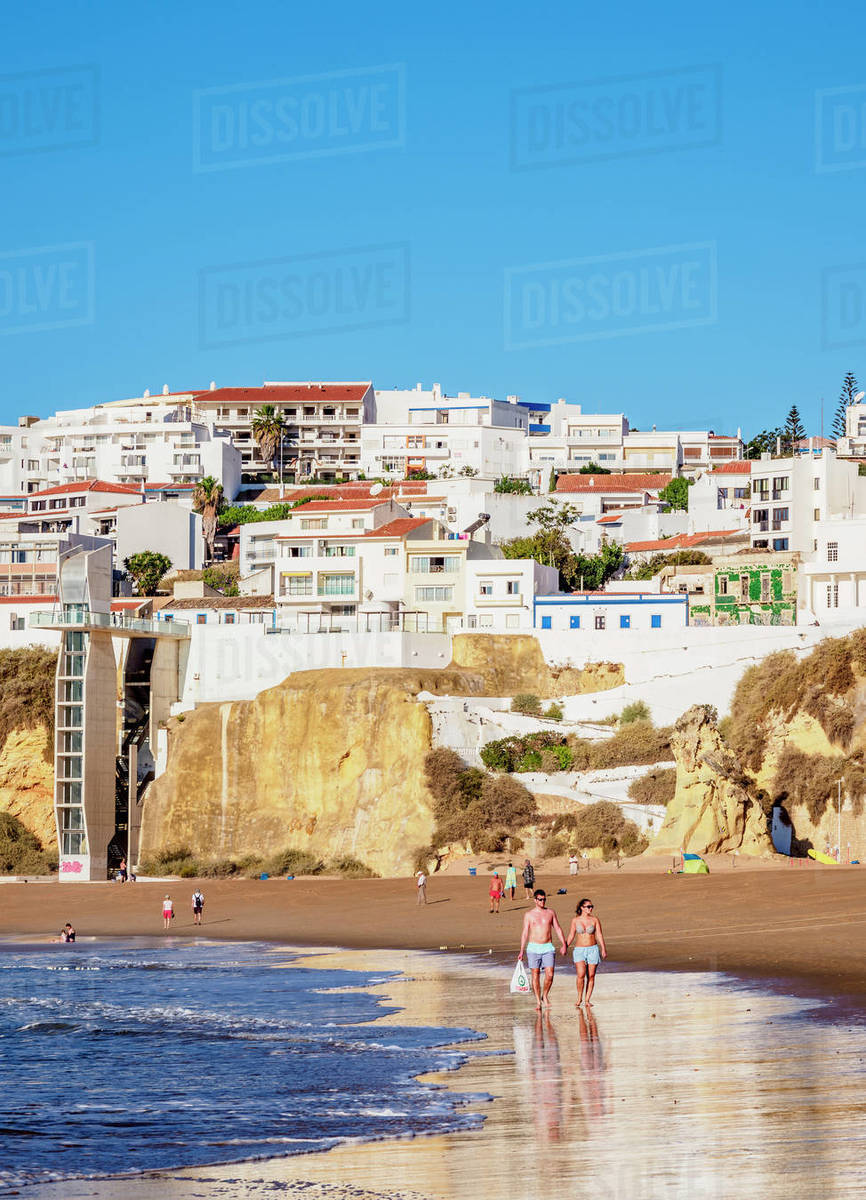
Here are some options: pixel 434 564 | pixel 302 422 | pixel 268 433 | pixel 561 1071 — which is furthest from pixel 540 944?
pixel 302 422

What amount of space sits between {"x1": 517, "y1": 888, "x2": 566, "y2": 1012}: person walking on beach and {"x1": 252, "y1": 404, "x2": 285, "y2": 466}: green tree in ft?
292

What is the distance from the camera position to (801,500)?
66625 mm

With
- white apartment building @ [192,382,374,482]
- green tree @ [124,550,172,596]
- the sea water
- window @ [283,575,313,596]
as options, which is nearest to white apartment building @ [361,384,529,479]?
white apartment building @ [192,382,374,482]

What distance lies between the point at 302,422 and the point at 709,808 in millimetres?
73621

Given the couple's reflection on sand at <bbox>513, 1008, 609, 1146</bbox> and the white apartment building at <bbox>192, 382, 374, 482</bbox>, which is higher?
the white apartment building at <bbox>192, 382, 374, 482</bbox>

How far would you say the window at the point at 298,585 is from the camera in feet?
226

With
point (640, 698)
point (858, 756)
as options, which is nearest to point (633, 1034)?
point (858, 756)

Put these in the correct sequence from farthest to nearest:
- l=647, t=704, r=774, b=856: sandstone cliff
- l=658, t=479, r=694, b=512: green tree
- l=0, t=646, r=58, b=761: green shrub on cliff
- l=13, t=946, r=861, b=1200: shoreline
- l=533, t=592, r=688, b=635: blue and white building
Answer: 1. l=658, t=479, r=694, b=512: green tree
2. l=0, t=646, r=58, b=761: green shrub on cliff
3. l=533, t=592, r=688, b=635: blue and white building
4. l=647, t=704, r=774, b=856: sandstone cliff
5. l=13, t=946, r=861, b=1200: shoreline

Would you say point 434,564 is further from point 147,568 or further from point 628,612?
point 147,568

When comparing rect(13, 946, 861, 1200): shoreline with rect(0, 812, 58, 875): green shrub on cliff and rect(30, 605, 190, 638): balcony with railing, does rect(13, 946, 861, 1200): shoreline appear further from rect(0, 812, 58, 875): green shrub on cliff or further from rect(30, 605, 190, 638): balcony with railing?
rect(0, 812, 58, 875): green shrub on cliff

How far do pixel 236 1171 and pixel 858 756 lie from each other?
116 feet

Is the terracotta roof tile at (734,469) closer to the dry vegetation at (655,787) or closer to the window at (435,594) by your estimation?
the window at (435,594)

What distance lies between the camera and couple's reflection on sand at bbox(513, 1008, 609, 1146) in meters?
13.5

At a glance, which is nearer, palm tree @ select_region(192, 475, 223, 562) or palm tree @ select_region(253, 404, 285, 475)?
palm tree @ select_region(192, 475, 223, 562)
